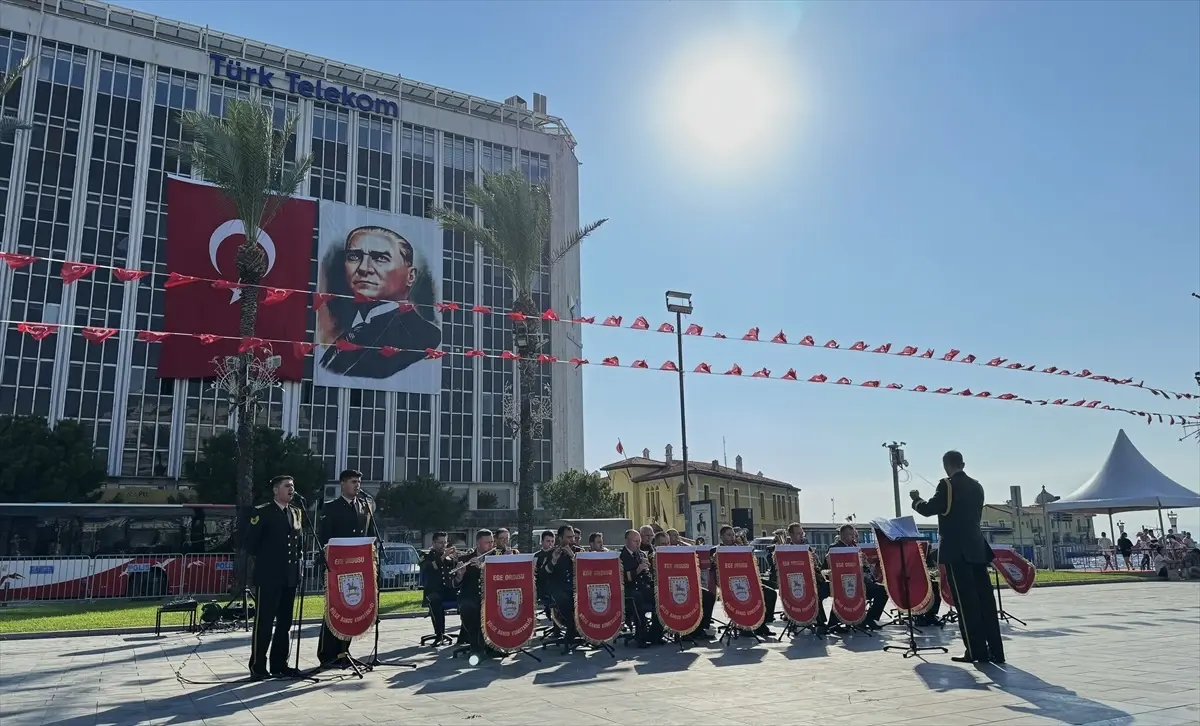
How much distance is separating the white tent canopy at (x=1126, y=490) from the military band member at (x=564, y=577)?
26123 mm

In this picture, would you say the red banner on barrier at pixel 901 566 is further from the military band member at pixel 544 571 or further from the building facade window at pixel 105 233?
the building facade window at pixel 105 233

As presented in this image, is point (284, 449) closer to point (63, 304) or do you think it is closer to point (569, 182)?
point (63, 304)

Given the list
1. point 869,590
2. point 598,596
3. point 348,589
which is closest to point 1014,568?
point 869,590

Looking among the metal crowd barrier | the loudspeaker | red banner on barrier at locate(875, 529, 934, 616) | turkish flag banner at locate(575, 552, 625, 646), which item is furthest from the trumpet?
the loudspeaker

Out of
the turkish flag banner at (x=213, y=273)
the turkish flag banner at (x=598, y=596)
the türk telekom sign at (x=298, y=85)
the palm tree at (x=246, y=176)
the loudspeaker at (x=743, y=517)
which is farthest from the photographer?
the türk telekom sign at (x=298, y=85)

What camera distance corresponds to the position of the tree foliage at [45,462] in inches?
1463

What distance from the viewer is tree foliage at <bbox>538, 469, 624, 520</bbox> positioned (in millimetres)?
52156

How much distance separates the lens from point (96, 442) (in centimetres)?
4675

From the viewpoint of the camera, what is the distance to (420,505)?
51.1m

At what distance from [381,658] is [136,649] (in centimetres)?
410

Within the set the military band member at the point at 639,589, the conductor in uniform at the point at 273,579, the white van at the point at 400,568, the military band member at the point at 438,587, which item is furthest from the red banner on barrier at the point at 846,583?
the white van at the point at 400,568

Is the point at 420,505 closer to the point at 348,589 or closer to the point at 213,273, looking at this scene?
the point at 213,273

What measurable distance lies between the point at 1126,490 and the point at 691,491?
113 feet

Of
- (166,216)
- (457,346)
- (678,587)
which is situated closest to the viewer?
(678,587)
